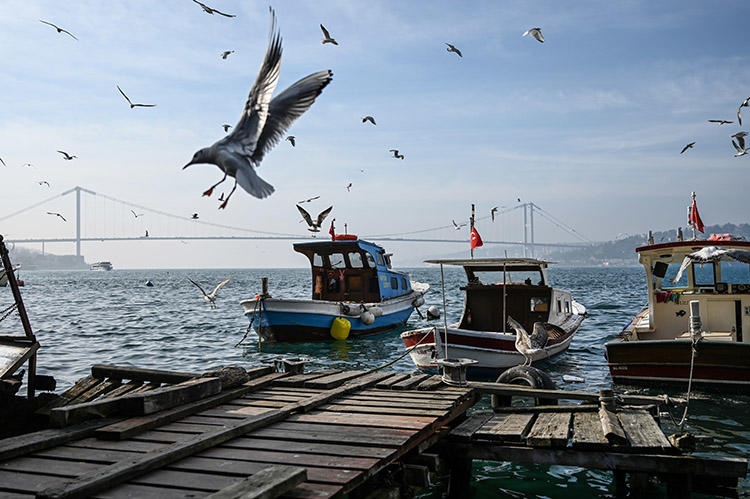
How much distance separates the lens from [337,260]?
72.2 feet

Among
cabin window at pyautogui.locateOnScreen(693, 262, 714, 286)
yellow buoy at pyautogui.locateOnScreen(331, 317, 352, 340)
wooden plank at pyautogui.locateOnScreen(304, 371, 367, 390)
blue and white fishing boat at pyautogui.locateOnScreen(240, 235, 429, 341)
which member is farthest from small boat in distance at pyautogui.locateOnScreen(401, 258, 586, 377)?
blue and white fishing boat at pyautogui.locateOnScreen(240, 235, 429, 341)

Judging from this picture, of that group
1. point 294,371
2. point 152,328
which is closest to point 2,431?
point 294,371

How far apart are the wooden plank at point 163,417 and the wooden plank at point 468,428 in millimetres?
2374

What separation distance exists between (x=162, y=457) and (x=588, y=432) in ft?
12.8

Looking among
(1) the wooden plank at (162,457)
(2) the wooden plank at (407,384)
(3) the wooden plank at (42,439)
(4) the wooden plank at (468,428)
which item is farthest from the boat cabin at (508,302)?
(3) the wooden plank at (42,439)

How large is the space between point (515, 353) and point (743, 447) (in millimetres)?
4889

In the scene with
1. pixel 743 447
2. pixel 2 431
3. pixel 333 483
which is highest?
pixel 333 483

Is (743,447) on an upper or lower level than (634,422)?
lower

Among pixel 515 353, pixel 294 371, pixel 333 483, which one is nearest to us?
pixel 333 483

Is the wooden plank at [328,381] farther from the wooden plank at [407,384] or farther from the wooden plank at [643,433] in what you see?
the wooden plank at [643,433]

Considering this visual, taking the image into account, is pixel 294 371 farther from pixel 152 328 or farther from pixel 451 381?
pixel 152 328

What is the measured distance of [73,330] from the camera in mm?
24562

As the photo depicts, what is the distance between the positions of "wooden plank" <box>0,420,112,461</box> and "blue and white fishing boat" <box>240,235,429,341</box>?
13391 mm

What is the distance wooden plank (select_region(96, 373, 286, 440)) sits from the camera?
4961 mm
